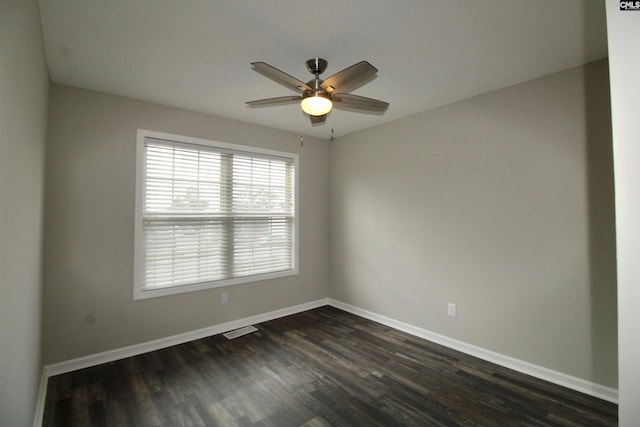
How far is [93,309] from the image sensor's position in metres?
2.71

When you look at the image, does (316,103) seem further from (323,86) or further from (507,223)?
(507,223)

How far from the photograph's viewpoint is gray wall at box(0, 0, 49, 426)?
107 centimetres

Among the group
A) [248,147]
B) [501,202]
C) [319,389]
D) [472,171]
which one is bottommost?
[319,389]

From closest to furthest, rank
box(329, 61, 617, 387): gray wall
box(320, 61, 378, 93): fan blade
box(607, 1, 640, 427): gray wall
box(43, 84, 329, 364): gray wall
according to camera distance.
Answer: box(607, 1, 640, 427): gray wall < box(320, 61, 378, 93): fan blade < box(329, 61, 617, 387): gray wall < box(43, 84, 329, 364): gray wall

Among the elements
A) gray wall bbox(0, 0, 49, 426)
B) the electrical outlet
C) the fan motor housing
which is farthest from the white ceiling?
the electrical outlet

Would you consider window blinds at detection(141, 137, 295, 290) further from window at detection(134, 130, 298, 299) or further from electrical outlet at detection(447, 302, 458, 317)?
electrical outlet at detection(447, 302, 458, 317)

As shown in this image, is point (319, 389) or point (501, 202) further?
point (501, 202)

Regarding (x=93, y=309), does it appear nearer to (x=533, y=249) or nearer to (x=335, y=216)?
(x=335, y=216)

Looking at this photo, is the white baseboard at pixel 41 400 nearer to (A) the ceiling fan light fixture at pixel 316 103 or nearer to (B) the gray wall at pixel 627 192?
(A) the ceiling fan light fixture at pixel 316 103

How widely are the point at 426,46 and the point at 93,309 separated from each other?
11.9ft

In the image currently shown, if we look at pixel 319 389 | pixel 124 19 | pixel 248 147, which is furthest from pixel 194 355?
pixel 124 19

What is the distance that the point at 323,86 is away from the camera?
6.68 feet

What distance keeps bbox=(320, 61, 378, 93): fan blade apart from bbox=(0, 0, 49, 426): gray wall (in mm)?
1518

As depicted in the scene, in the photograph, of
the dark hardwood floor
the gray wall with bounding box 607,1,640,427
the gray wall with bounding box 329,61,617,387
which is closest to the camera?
the gray wall with bounding box 607,1,640,427
